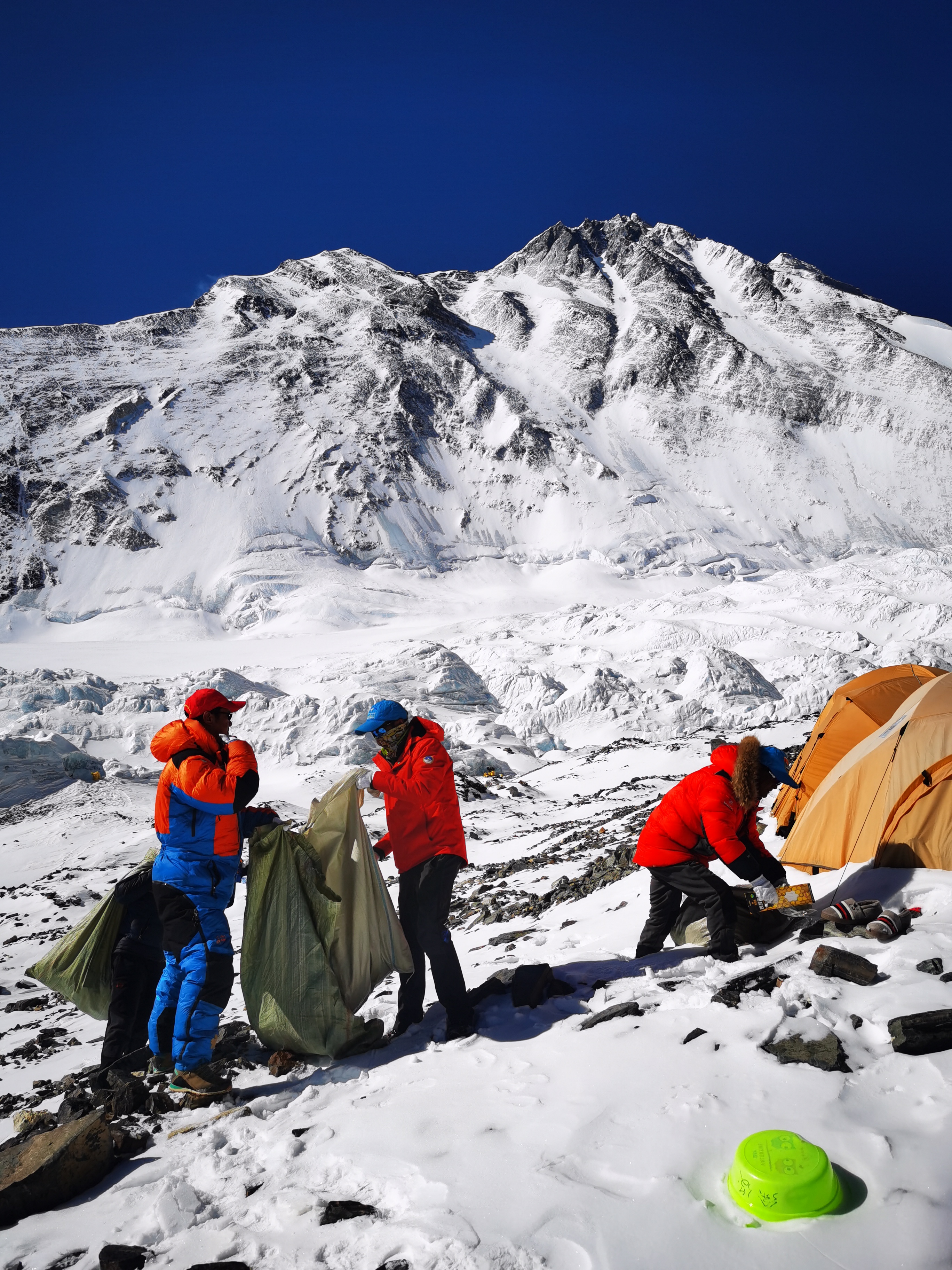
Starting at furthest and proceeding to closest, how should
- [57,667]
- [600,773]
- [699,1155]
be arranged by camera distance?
1. [57,667]
2. [600,773]
3. [699,1155]

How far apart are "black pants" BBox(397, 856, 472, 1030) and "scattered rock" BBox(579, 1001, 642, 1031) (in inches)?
27.5

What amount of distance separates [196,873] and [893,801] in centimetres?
475

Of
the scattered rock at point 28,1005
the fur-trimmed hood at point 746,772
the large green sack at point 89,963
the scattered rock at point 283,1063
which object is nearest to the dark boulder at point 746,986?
the fur-trimmed hood at point 746,772

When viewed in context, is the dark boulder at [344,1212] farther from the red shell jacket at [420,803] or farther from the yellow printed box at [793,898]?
the yellow printed box at [793,898]

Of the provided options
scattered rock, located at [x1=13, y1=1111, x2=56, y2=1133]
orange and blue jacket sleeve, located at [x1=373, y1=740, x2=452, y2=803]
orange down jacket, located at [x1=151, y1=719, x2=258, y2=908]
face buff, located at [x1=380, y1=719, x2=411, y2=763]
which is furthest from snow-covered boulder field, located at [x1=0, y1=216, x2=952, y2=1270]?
face buff, located at [x1=380, y1=719, x2=411, y2=763]

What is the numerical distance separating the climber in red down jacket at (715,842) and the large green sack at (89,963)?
316 centimetres

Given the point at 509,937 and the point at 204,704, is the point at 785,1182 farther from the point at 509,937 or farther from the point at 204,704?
the point at 509,937

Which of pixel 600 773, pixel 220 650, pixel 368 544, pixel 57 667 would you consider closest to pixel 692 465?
pixel 368 544

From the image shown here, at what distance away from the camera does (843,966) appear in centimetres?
353

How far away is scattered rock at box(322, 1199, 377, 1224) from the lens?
2393 millimetres

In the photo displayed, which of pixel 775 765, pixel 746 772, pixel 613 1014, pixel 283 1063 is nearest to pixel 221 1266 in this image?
pixel 283 1063

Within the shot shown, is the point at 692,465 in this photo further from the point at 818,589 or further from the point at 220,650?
the point at 220,650

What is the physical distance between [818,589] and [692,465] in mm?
47820

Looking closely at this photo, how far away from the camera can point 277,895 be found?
403 centimetres
